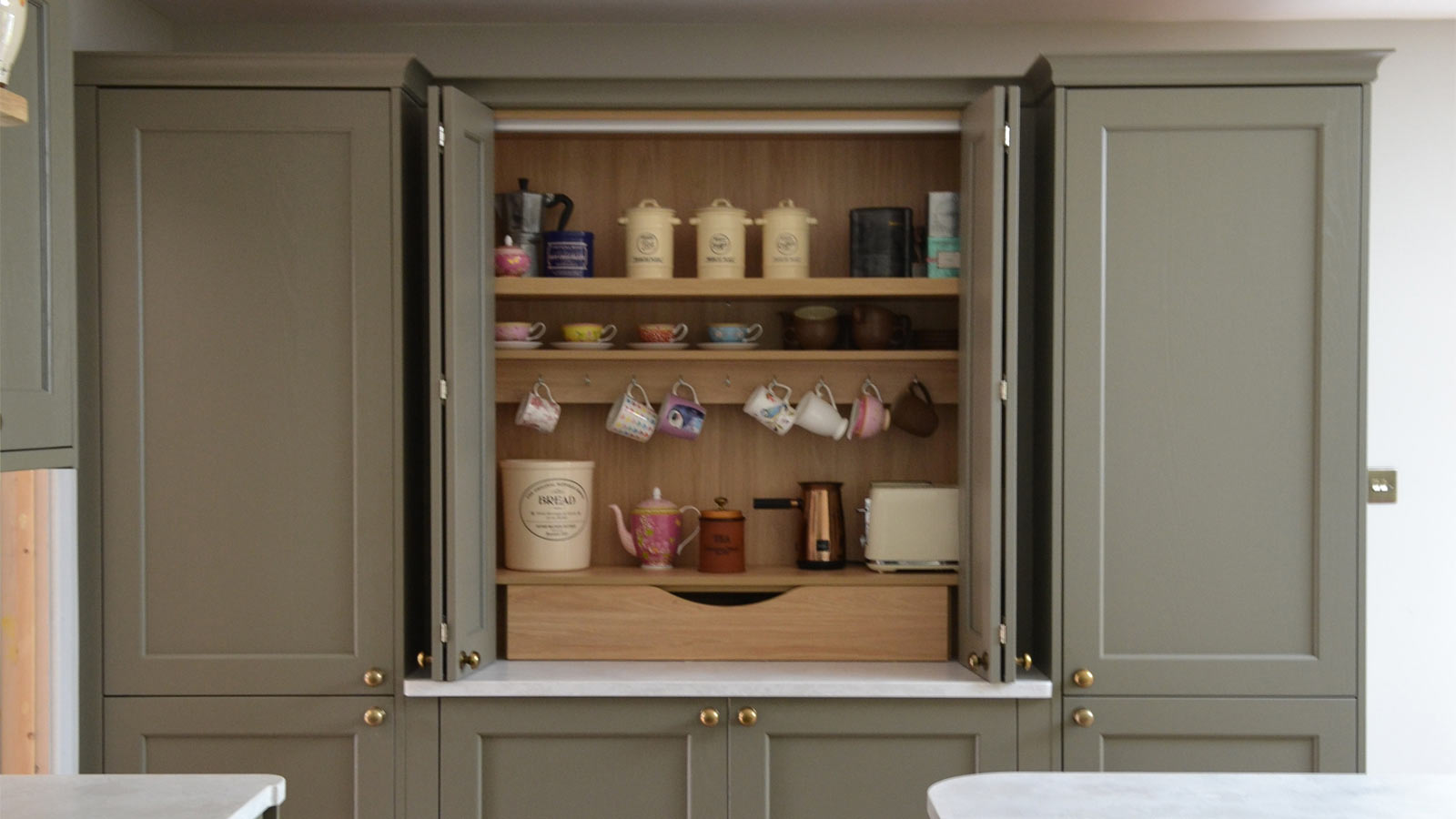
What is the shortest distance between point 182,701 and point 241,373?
0.66 metres

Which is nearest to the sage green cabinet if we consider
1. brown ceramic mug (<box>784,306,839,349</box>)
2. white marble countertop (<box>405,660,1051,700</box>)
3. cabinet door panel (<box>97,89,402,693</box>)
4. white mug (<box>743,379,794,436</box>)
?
white marble countertop (<box>405,660,1051,700</box>)

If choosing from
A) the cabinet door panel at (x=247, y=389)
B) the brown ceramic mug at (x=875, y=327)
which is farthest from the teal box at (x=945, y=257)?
the cabinet door panel at (x=247, y=389)

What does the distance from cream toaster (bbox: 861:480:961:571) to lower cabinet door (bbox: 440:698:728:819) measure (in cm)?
53

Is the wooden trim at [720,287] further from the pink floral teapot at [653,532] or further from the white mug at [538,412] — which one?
the pink floral teapot at [653,532]

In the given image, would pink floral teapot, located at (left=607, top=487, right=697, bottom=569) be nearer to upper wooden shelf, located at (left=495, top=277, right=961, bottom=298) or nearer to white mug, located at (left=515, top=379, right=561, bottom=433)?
white mug, located at (left=515, top=379, right=561, bottom=433)

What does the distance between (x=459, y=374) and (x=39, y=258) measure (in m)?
0.90

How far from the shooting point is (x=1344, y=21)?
2.92 metres

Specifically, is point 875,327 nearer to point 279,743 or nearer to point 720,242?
point 720,242

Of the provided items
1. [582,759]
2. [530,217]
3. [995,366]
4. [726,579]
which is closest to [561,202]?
[530,217]

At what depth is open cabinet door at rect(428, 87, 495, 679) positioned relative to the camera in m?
2.39

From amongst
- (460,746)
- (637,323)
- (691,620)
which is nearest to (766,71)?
(637,323)

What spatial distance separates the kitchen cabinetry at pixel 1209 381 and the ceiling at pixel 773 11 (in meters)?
0.48

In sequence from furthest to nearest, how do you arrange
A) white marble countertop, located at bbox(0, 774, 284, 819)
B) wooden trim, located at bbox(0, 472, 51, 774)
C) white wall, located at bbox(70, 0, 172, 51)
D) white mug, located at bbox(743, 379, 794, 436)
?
white mug, located at bbox(743, 379, 794, 436) < white wall, located at bbox(70, 0, 172, 51) < wooden trim, located at bbox(0, 472, 51, 774) < white marble countertop, located at bbox(0, 774, 284, 819)

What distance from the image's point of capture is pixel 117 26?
271 centimetres
